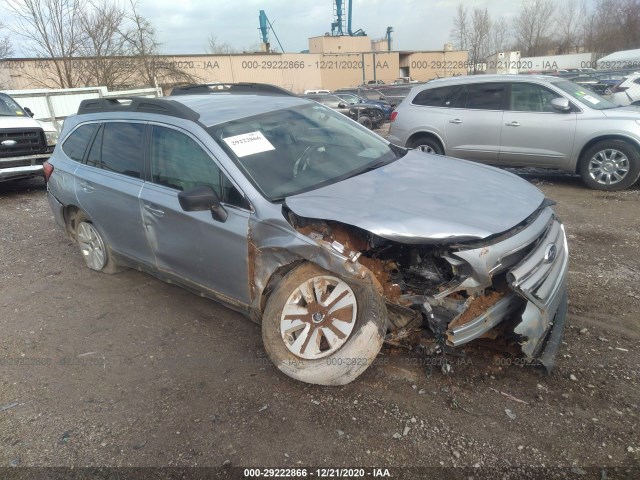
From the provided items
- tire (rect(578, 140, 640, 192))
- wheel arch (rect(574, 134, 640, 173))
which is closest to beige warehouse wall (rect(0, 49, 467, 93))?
wheel arch (rect(574, 134, 640, 173))

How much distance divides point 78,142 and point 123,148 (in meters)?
0.93

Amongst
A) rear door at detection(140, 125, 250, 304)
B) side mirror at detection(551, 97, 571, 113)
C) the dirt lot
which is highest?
side mirror at detection(551, 97, 571, 113)

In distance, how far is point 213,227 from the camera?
3.06 m

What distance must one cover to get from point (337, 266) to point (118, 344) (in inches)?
78.5

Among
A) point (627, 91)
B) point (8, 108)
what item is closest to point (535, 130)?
point (627, 91)

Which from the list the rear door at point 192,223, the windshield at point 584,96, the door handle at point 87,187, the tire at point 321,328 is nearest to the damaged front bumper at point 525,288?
the tire at point 321,328

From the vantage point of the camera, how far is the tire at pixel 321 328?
107 inches

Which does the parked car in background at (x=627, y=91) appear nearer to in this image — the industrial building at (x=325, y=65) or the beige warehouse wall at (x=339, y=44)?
the industrial building at (x=325, y=65)

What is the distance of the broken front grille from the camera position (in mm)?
8531

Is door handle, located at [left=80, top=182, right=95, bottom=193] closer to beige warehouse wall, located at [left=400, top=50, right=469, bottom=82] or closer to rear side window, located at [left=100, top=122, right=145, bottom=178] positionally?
rear side window, located at [left=100, top=122, right=145, bottom=178]

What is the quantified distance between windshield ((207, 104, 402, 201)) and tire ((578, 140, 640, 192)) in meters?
4.44

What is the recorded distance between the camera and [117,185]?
3.81 meters

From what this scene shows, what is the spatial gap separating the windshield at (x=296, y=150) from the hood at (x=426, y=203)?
0.61 feet

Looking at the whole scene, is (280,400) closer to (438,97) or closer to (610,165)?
(610,165)
